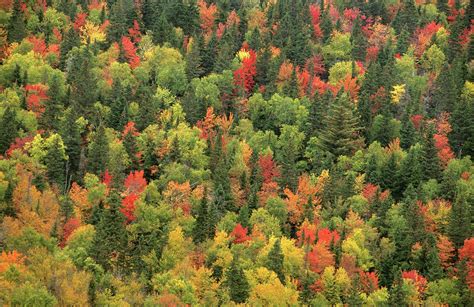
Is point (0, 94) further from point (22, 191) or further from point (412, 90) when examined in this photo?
point (412, 90)

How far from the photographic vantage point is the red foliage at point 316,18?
172 meters

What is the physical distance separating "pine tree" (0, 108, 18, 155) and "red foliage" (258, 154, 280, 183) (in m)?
40.7

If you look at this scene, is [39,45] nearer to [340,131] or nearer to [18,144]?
[18,144]

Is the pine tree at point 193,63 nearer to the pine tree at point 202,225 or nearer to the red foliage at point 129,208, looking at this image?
the red foliage at point 129,208

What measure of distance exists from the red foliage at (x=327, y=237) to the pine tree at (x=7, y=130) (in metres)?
50.8

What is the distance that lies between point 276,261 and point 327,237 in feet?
36.5

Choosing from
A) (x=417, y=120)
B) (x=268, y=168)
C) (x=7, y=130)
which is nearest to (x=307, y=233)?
(x=268, y=168)

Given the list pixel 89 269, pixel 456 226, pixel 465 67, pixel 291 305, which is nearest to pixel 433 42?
pixel 465 67

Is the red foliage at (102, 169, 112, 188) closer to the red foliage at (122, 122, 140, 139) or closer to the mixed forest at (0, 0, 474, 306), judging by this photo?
the mixed forest at (0, 0, 474, 306)

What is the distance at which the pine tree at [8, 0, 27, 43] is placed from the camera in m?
155

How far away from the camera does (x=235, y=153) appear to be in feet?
428

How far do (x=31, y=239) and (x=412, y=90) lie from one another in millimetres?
81744

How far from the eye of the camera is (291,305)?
95562mm

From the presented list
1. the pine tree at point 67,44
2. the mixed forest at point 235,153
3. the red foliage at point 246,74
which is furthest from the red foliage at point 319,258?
the pine tree at point 67,44
